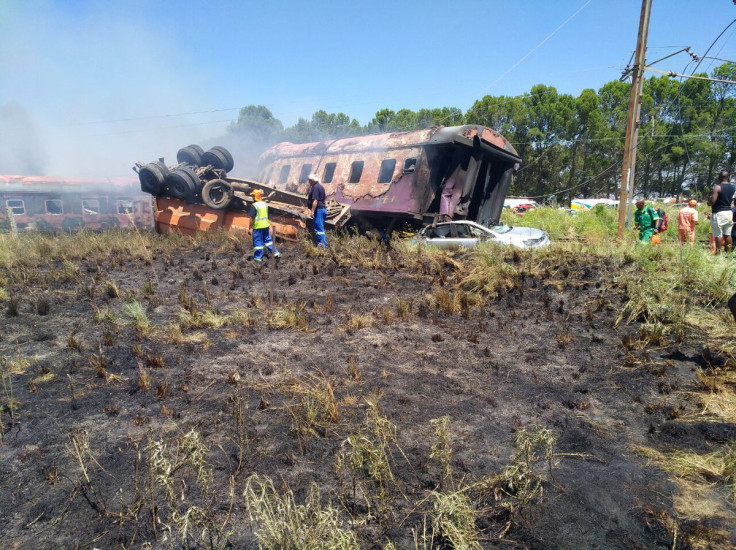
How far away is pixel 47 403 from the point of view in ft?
13.5

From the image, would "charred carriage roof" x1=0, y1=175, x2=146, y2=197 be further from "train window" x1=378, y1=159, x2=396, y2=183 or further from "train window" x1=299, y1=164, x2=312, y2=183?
"train window" x1=378, y1=159, x2=396, y2=183

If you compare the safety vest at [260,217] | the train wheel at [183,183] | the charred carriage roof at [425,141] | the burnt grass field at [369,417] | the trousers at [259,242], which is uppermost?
the charred carriage roof at [425,141]

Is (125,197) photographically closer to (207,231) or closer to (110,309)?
(207,231)

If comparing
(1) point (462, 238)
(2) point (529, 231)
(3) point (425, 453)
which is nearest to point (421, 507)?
(3) point (425, 453)

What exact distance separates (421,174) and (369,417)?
27.6ft

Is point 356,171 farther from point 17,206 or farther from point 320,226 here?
point 17,206

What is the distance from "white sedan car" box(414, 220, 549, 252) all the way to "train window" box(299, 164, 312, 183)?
5470 millimetres

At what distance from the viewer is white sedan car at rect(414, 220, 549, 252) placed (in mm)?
9789

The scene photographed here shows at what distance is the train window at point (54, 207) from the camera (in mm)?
19016

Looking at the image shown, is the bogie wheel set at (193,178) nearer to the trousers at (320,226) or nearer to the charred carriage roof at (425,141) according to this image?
the trousers at (320,226)

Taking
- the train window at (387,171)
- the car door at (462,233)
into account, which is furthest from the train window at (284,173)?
the car door at (462,233)

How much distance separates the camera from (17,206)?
60.3ft

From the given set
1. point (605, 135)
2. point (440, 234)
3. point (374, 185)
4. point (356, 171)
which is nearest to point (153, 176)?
point (356, 171)

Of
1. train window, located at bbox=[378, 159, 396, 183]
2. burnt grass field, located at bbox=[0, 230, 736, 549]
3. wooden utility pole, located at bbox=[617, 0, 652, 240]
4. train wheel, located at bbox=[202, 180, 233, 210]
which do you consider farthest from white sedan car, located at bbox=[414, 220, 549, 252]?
train wheel, located at bbox=[202, 180, 233, 210]
